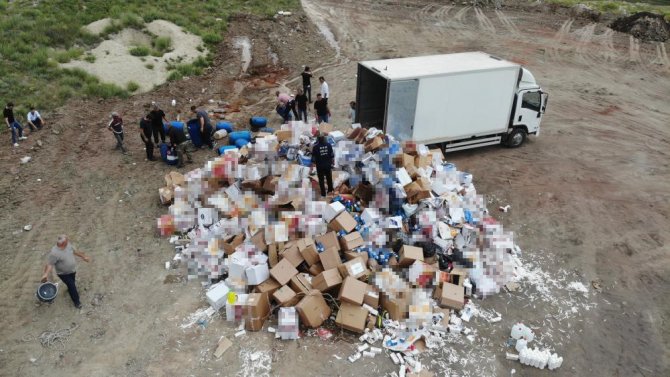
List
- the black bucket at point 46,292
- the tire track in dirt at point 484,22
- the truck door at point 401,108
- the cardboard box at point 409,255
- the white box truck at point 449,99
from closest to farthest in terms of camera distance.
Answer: the black bucket at point 46,292, the cardboard box at point 409,255, the truck door at point 401,108, the white box truck at point 449,99, the tire track in dirt at point 484,22

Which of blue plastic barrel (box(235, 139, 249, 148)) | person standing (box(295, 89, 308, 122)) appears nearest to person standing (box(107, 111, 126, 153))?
blue plastic barrel (box(235, 139, 249, 148))

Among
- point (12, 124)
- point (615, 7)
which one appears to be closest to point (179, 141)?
point (12, 124)

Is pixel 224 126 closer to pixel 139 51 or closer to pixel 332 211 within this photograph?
pixel 332 211

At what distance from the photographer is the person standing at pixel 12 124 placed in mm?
12484

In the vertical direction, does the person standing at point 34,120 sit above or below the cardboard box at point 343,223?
below

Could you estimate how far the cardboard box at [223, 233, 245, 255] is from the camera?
8773 mm

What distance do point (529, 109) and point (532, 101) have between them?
0.24m

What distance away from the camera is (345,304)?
7676 millimetres

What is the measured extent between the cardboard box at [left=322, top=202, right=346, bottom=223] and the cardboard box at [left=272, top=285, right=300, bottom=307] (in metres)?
1.67

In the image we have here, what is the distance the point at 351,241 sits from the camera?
8656 mm

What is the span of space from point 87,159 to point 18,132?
8.38 ft

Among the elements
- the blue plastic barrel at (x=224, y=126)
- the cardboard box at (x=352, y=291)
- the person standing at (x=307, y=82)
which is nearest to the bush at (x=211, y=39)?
the person standing at (x=307, y=82)

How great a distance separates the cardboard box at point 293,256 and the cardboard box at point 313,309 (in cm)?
78

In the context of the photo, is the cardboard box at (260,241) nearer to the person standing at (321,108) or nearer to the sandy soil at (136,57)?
the person standing at (321,108)
